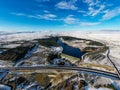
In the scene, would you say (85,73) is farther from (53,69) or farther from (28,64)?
(28,64)

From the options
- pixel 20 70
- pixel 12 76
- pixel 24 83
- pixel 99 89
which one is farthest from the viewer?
pixel 20 70

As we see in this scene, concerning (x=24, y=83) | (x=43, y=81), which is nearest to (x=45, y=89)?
(x=43, y=81)

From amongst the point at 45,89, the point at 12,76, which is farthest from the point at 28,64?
the point at 45,89

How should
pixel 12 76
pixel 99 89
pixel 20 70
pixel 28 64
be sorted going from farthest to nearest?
pixel 28 64
pixel 20 70
pixel 12 76
pixel 99 89

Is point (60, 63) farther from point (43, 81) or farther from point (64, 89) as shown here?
point (64, 89)

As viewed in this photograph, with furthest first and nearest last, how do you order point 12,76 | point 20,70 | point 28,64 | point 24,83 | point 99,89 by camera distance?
point 28,64 < point 20,70 < point 12,76 < point 24,83 < point 99,89

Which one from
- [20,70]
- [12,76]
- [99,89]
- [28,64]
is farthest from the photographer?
[28,64]

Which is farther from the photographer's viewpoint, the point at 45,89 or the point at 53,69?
the point at 53,69
